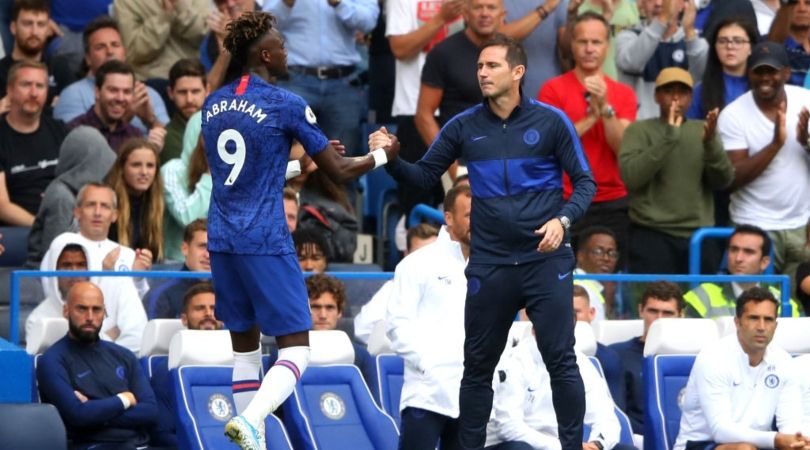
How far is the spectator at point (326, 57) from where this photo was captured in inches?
563

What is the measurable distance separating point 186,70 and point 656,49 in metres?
3.72

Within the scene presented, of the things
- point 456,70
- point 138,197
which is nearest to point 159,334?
point 138,197

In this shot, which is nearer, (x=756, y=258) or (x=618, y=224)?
(x=756, y=258)

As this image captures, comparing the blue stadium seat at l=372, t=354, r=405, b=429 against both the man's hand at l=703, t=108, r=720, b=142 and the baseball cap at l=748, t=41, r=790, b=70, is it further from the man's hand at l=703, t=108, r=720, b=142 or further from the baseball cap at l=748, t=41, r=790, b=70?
the baseball cap at l=748, t=41, r=790, b=70

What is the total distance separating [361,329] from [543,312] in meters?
2.95

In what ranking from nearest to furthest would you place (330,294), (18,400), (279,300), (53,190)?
(279,300) → (18,400) → (330,294) → (53,190)

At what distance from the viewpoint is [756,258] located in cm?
1299

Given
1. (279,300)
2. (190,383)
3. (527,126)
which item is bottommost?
(190,383)

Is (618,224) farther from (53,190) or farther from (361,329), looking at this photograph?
(53,190)

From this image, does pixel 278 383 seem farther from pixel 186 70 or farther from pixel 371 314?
pixel 186 70

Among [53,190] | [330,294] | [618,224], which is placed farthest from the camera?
[618,224]

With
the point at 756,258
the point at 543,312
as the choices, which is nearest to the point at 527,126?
the point at 543,312

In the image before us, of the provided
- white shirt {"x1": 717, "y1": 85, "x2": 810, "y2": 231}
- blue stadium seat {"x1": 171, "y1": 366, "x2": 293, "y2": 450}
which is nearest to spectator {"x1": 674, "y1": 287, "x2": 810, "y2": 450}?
blue stadium seat {"x1": 171, "y1": 366, "x2": 293, "y2": 450}

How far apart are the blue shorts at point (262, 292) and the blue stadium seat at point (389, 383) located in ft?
7.10
